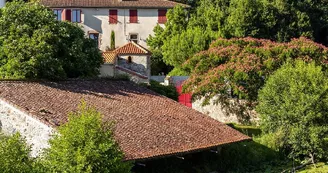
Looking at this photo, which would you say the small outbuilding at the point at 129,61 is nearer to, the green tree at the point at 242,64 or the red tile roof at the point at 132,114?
the green tree at the point at 242,64

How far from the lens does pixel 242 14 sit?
162ft

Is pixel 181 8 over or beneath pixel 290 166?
over

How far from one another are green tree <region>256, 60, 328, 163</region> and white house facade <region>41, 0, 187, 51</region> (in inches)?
1045

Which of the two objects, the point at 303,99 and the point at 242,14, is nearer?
the point at 303,99

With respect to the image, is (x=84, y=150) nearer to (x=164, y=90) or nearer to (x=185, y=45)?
(x=164, y=90)

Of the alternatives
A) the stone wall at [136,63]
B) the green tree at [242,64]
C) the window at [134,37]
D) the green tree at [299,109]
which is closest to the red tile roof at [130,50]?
the stone wall at [136,63]

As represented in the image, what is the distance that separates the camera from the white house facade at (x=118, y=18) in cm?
5250

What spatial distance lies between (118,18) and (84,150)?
38544 millimetres

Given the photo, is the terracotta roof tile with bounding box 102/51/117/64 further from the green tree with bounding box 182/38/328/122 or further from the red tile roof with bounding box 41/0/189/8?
the red tile roof with bounding box 41/0/189/8

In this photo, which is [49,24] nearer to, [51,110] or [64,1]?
[51,110]

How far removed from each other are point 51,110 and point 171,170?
17.0ft

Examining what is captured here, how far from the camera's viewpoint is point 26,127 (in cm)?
2111

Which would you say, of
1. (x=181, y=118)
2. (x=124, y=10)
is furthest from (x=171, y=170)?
(x=124, y=10)

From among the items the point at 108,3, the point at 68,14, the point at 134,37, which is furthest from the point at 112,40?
the point at 68,14
